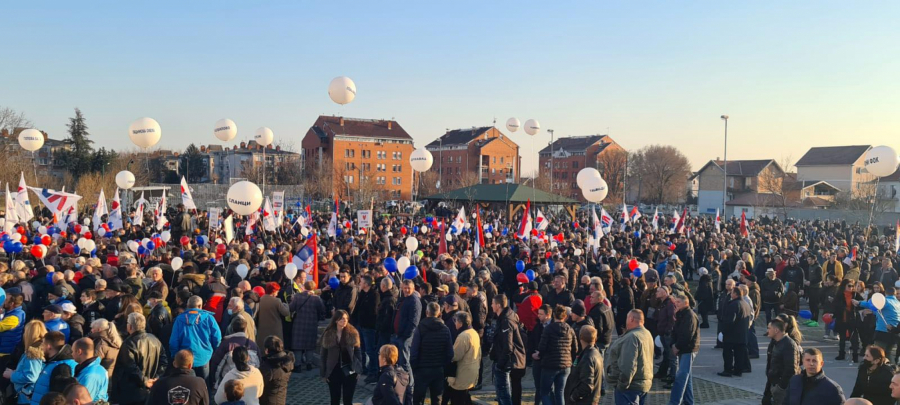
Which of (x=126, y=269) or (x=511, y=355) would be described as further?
(x=126, y=269)

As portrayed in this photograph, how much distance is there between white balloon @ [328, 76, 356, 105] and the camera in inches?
840

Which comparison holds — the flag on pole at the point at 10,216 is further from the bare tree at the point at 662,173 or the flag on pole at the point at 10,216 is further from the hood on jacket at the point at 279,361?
the bare tree at the point at 662,173

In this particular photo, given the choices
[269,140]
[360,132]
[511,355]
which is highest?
[360,132]

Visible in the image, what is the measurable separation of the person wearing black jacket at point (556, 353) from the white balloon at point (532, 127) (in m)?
34.5

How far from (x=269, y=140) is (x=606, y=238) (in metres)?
18.0

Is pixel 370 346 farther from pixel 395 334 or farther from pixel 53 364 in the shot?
pixel 53 364

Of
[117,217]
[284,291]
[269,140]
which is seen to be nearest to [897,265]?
[284,291]

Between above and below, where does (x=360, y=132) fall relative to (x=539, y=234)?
above

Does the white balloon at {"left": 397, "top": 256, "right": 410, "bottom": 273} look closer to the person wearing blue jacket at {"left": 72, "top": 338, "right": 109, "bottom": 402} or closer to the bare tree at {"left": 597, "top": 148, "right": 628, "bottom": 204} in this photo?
the person wearing blue jacket at {"left": 72, "top": 338, "right": 109, "bottom": 402}

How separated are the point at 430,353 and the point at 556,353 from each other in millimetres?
1489

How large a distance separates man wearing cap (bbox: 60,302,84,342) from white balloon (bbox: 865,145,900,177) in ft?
68.0

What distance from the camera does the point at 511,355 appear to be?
795 centimetres

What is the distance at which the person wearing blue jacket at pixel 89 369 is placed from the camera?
5.71m

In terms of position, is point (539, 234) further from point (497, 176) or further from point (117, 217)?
point (497, 176)
